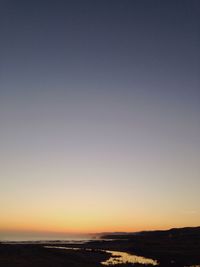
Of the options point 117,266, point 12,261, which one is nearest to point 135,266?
point 117,266

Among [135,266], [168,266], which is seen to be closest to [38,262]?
[135,266]

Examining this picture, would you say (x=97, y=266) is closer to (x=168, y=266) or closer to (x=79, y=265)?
(x=79, y=265)

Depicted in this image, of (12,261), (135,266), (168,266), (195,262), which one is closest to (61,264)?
(12,261)

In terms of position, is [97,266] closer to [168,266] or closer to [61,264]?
[61,264]

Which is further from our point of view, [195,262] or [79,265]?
[195,262]

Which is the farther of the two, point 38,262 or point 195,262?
point 195,262

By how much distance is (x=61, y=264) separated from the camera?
50.1 m

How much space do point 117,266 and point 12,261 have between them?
13.9 metres

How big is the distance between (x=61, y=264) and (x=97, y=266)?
4816 mm

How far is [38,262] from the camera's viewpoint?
165ft

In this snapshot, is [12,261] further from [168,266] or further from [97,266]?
[168,266]

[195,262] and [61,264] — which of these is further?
[195,262]

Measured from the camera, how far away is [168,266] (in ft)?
164

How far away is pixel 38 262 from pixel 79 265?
216 inches
